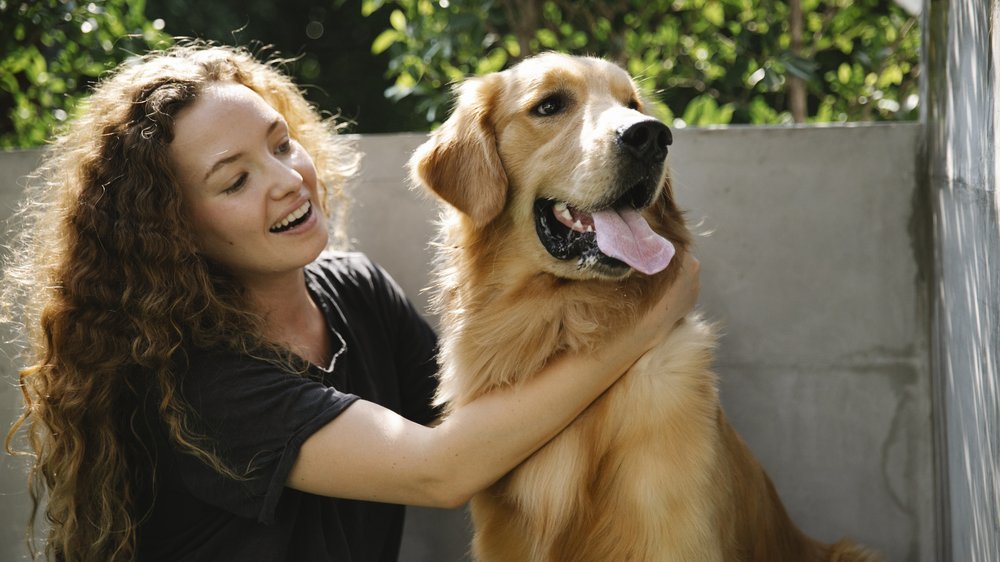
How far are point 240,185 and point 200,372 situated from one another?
0.48m

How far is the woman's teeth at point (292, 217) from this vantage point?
2.29m

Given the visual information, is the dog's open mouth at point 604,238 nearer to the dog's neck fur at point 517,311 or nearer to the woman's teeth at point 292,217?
the dog's neck fur at point 517,311

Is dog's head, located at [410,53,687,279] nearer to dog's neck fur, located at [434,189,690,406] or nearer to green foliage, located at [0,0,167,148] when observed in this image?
dog's neck fur, located at [434,189,690,406]

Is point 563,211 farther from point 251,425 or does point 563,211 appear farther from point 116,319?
point 116,319

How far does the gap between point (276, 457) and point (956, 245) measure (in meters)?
1.67

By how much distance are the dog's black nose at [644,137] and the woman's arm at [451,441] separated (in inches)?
16.8

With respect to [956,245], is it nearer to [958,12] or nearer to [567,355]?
[958,12]

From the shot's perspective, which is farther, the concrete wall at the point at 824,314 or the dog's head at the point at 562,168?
the concrete wall at the point at 824,314

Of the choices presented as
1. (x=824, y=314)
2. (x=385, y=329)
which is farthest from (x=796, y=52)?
(x=385, y=329)

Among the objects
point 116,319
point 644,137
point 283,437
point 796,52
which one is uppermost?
point 796,52

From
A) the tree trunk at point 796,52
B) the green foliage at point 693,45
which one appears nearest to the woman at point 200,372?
the green foliage at point 693,45

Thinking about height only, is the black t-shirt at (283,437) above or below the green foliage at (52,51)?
below

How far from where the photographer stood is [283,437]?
80.7 inches

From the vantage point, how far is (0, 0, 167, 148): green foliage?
335 centimetres
